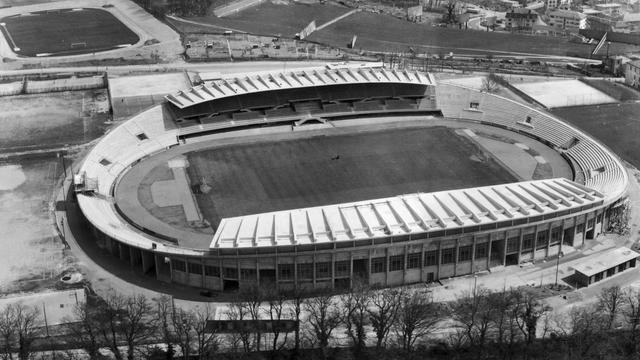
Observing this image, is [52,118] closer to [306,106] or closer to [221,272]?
[306,106]

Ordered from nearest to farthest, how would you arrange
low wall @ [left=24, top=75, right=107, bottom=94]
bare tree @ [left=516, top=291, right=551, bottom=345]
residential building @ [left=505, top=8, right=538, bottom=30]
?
bare tree @ [left=516, top=291, right=551, bottom=345] < low wall @ [left=24, top=75, right=107, bottom=94] < residential building @ [left=505, top=8, right=538, bottom=30]

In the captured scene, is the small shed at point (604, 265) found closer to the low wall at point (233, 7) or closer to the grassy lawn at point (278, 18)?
the grassy lawn at point (278, 18)

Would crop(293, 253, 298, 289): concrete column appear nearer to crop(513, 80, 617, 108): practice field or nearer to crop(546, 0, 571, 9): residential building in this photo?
crop(513, 80, 617, 108): practice field

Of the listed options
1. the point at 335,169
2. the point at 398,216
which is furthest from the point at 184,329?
the point at 335,169

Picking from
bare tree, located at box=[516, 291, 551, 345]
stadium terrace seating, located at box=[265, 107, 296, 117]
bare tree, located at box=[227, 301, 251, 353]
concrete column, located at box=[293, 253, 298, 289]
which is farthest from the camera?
stadium terrace seating, located at box=[265, 107, 296, 117]

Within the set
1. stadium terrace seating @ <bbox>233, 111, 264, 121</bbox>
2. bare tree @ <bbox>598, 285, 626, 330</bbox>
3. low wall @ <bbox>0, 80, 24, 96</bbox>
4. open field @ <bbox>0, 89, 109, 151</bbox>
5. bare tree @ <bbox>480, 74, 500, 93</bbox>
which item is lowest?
bare tree @ <bbox>598, 285, 626, 330</bbox>

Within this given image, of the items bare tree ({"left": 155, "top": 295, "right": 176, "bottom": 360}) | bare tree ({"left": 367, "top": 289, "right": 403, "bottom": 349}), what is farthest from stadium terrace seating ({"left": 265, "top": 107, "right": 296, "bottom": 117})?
bare tree ({"left": 367, "top": 289, "right": 403, "bottom": 349})
